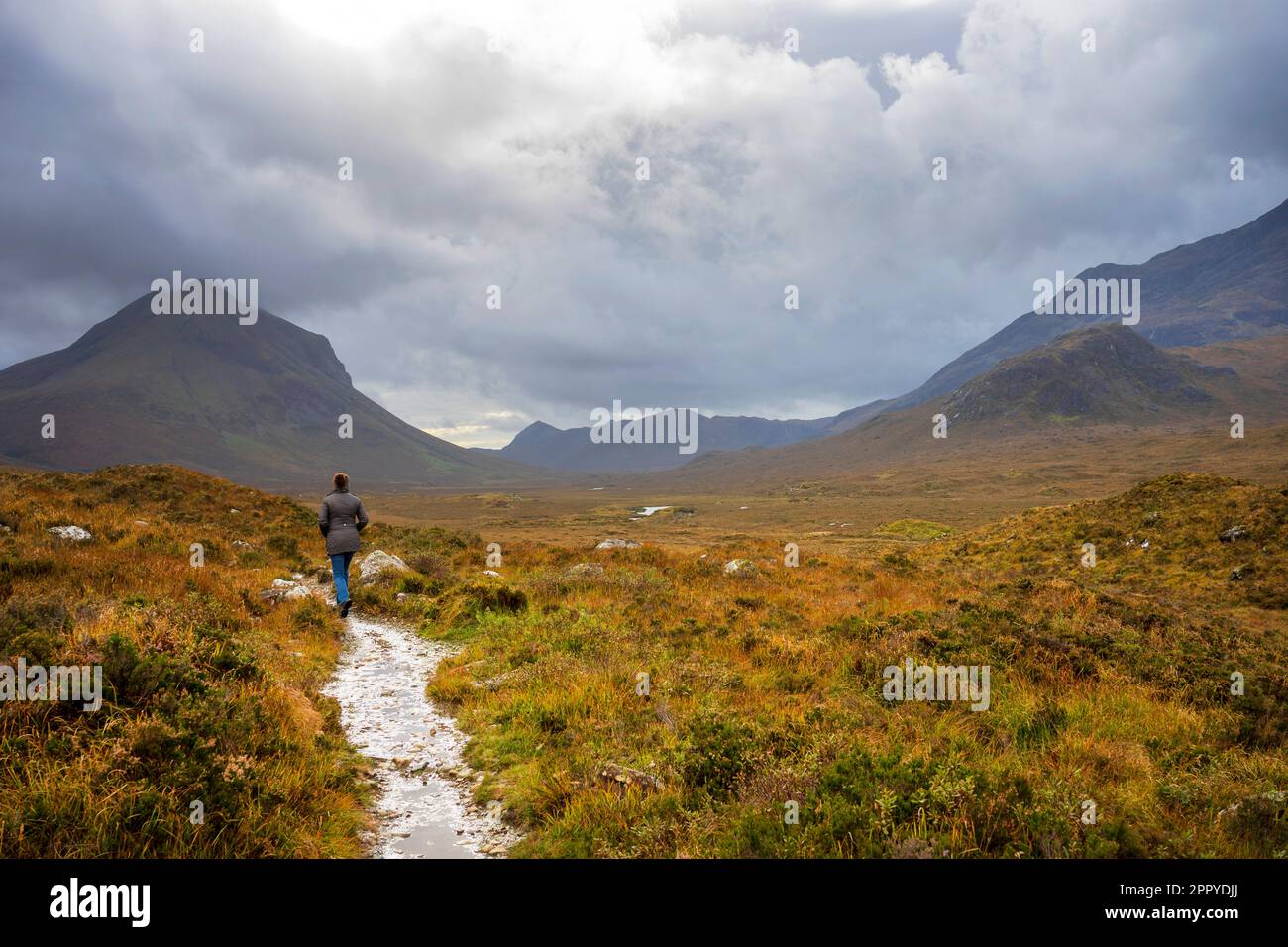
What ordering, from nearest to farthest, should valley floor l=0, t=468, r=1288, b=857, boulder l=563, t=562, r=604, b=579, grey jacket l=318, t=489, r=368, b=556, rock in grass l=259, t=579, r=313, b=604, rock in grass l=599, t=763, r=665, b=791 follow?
valley floor l=0, t=468, r=1288, b=857 → rock in grass l=599, t=763, r=665, b=791 → rock in grass l=259, t=579, r=313, b=604 → grey jacket l=318, t=489, r=368, b=556 → boulder l=563, t=562, r=604, b=579

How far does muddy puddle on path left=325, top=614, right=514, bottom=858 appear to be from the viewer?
5312 mm

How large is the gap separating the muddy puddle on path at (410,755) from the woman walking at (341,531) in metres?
1.95

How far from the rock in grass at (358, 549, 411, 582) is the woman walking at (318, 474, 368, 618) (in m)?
3.23

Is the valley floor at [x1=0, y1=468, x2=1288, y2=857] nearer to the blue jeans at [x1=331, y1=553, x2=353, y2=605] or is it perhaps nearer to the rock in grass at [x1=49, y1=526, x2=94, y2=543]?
the rock in grass at [x1=49, y1=526, x2=94, y2=543]

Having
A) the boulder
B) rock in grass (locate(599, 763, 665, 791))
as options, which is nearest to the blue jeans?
the boulder

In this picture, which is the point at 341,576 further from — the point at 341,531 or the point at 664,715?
the point at 664,715

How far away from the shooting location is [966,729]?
7.41 meters

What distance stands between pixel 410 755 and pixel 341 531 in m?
8.07

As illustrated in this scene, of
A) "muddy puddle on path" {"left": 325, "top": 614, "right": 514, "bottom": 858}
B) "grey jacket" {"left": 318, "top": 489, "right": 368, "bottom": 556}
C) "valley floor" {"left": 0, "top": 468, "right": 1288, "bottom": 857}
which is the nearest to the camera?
"valley floor" {"left": 0, "top": 468, "right": 1288, "bottom": 857}

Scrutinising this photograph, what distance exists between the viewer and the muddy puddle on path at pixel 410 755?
5.31 meters

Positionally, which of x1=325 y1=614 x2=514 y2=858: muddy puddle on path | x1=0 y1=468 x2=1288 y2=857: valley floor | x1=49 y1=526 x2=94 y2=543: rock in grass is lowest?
x1=325 y1=614 x2=514 y2=858: muddy puddle on path

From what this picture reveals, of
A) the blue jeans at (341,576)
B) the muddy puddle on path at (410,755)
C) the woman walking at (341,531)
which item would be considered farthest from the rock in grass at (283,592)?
the muddy puddle on path at (410,755)

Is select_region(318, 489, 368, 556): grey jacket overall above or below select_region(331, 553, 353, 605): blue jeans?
above
